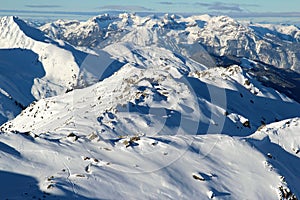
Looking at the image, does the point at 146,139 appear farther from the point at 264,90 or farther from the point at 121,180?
the point at 264,90

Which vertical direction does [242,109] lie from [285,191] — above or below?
below

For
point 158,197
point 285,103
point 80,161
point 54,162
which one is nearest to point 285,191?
point 158,197

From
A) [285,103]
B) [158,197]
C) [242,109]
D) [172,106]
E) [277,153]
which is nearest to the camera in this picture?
[158,197]

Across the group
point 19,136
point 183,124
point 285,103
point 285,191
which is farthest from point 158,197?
point 285,103

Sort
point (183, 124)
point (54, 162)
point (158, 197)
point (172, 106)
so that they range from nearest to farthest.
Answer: point (158, 197), point (54, 162), point (183, 124), point (172, 106)

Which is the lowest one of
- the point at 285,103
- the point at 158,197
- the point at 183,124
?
the point at 285,103

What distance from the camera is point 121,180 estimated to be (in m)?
35.1

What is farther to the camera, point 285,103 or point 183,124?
point 285,103

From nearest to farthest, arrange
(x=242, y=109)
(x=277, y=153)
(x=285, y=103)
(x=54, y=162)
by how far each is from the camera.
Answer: (x=54, y=162)
(x=277, y=153)
(x=242, y=109)
(x=285, y=103)

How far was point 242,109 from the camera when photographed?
90.6m

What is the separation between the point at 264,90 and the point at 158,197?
86558mm

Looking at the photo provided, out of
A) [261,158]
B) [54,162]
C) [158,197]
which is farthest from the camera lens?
[261,158]

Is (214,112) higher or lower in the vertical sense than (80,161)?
lower

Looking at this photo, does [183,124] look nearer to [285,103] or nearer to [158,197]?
[158,197]
